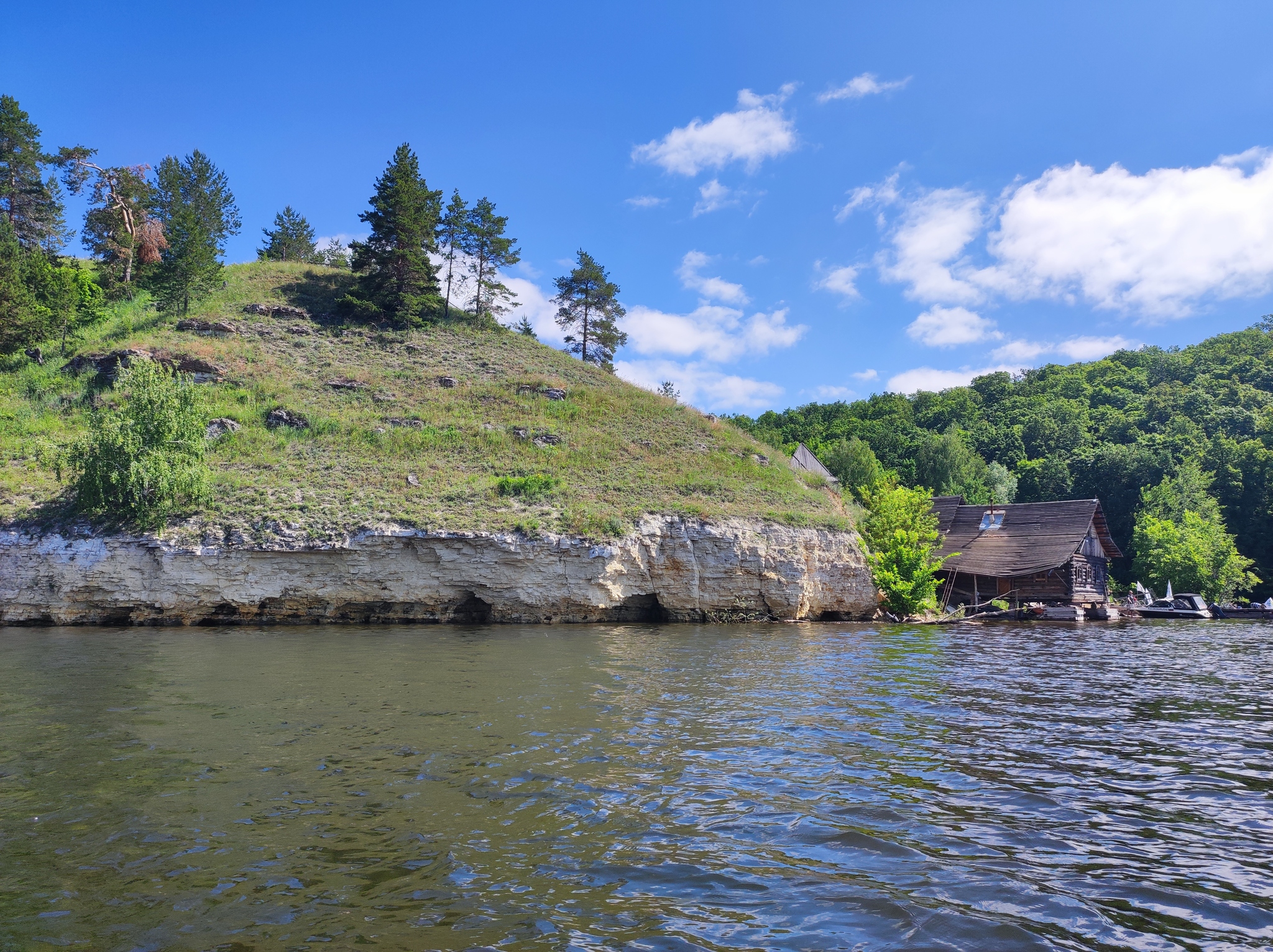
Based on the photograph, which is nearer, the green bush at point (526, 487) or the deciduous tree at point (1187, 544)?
the green bush at point (526, 487)

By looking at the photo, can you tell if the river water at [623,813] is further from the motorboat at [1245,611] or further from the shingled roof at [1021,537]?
the motorboat at [1245,611]

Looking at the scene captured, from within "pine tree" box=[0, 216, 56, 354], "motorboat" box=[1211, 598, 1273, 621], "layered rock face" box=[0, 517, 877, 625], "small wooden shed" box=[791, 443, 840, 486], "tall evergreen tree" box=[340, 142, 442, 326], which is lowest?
"motorboat" box=[1211, 598, 1273, 621]

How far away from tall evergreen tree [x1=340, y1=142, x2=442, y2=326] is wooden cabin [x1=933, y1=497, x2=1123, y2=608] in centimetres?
4129

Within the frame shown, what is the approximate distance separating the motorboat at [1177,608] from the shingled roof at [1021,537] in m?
5.54

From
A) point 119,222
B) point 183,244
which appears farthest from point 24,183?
point 183,244

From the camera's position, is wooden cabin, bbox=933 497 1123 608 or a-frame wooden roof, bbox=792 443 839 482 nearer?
Answer: wooden cabin, bbox=933 497 1123 608

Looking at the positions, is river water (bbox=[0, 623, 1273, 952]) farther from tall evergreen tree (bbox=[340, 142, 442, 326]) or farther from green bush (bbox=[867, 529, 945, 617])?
tall evergreen tree (bbox=[340, 142, 442, 326])

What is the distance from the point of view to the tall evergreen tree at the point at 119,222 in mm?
52812

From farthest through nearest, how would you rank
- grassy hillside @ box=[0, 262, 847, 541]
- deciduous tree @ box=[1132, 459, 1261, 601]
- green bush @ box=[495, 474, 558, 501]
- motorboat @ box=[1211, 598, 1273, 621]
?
deciduous tree @ box=[1132, 459, 1261, 601] < motorboat @ box=[1211, 598, 1273, 621] < green bush @ box=[495, 474, 558, 501] < grassy hillside @ box=[0, 262, 847, 541]

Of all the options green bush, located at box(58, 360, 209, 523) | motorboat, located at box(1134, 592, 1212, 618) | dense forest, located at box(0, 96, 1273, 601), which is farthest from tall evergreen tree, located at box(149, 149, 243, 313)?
motorboat, located at box(1134, 592, 1212, 618)

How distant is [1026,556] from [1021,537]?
175 centimetres

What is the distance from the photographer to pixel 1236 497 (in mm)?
59906

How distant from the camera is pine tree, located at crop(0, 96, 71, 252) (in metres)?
52.2

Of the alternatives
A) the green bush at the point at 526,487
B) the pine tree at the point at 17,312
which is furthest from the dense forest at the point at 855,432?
the green bush at the point at 526,487
